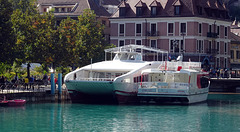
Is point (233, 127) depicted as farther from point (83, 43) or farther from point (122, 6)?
point (122, 6)

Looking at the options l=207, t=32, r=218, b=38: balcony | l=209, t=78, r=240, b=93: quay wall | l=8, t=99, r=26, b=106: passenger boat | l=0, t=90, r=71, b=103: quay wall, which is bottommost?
l=8, t=99, r=26, b=106: passenger boat

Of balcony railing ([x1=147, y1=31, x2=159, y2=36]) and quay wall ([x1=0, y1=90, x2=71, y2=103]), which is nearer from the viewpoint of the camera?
quay wall ([x1=0, y1=90, x2=71, y2=103])

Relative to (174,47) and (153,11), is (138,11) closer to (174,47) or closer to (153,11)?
(153,11)

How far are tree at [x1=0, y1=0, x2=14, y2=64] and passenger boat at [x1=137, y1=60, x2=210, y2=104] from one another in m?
13.2

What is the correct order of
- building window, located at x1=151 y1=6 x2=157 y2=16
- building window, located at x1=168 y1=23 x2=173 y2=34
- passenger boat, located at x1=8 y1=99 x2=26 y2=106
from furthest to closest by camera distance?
building window, located at x1=151 y1=6 x2=157 y2=16 → building window, located at x1=168 y1=23 x2=173 y2=34 → passenger boat, located at x1=8 y1=99 x2=26 y2=106

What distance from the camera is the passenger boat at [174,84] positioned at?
60375 mm

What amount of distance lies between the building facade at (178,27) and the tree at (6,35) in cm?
3761

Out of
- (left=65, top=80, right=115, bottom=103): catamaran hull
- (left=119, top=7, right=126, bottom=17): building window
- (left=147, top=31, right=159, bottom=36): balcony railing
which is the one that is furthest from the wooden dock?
(left=119, top=7, right=126, bottom=17): building window

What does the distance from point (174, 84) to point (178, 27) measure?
38593 mm

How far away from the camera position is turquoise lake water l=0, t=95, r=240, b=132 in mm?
45156

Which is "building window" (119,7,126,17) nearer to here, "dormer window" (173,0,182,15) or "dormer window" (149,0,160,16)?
"dormer window" (149,0,160,16)

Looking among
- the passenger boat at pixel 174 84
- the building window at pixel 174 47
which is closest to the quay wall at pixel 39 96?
the passenger boat at pixel 174 84

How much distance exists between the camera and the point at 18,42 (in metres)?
66.9

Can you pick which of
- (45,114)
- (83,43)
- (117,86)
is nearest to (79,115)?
(45,114)
